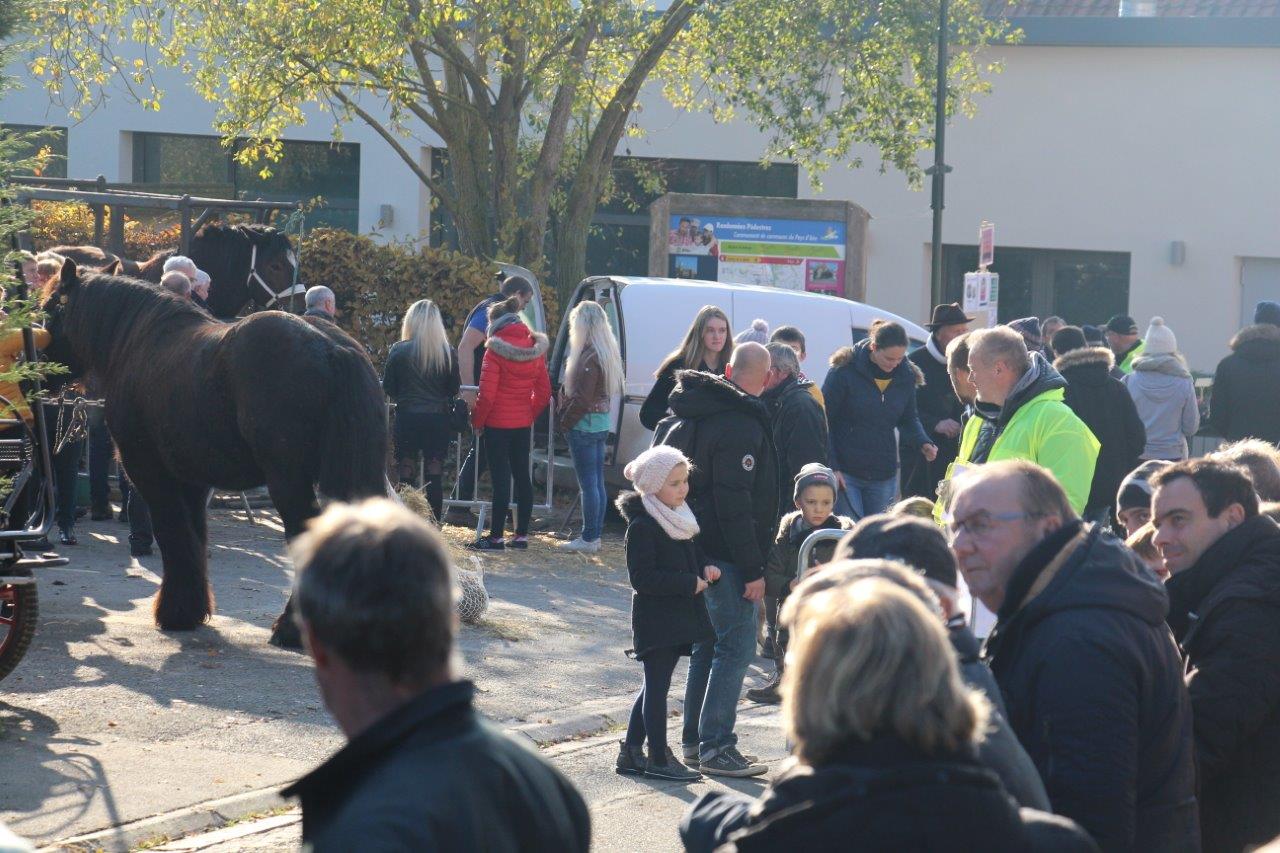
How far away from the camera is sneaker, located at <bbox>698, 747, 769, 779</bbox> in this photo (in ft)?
23.4

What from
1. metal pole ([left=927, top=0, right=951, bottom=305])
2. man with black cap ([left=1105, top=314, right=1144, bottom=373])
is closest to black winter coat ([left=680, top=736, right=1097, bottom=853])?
man with black cap ([left=1105, top=314, right=1144, bottom=373])

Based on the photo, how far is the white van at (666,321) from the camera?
1397 cm

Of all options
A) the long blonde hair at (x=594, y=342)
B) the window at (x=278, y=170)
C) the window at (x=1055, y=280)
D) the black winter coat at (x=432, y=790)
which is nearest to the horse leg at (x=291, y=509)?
the long blonde hair at (x=594, y=342)

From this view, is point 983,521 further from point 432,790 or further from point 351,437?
point 351,437

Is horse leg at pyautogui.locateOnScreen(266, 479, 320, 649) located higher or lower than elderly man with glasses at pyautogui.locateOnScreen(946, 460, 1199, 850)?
lower

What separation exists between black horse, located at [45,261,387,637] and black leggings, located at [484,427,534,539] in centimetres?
354

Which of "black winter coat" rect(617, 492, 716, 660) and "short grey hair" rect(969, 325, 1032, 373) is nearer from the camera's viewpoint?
"short grey hair" rect(969, 325, 1032, 373)

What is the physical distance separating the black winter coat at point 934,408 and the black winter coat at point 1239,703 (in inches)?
332

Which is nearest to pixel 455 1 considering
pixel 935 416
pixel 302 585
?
pixel 935 416

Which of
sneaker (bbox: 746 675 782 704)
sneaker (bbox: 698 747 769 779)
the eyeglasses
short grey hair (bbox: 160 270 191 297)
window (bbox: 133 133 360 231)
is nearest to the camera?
the eyeglasses

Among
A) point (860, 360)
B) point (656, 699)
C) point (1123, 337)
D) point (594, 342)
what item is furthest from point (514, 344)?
point (656, 699)

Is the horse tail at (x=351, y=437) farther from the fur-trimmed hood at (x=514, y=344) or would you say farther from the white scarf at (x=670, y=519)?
the fur-trimmed hood at (x=514, y=344)

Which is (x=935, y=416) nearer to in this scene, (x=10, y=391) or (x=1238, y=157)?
(x=10, y=391)

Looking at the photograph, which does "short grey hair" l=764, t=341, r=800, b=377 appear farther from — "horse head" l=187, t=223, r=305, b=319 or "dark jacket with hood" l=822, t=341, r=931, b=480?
"horse head" l=187, t=223, r=305, b=319
